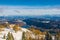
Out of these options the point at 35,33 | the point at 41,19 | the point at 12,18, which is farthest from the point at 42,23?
the point at 35,33

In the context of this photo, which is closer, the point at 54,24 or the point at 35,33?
the point at 35,33

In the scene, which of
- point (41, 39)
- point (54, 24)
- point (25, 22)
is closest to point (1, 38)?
point (41, 39)

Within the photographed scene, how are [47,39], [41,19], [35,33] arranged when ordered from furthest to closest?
[41,19] < [35,33] < [47,39]

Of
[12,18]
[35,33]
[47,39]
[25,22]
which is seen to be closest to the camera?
[47,39]

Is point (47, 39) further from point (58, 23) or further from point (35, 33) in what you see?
point (58, 23)

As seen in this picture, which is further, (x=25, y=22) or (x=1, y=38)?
(x=25, y=22)

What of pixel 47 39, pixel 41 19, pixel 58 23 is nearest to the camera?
pixel 47 39

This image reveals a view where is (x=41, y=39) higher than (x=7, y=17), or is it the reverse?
(x=7, y=17)

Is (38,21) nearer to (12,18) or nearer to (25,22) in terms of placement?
(25,22)

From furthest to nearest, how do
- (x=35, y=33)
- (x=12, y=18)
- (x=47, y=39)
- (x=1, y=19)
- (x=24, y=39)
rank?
(x=12, y=18) → (x=1, y=19) → (x=35, y=33) → (x=47, y=39) → (x=24, y=39)
